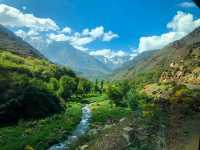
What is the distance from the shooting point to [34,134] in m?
74.7

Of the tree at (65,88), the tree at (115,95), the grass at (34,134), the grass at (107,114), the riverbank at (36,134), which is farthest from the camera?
the tree at (65,88)

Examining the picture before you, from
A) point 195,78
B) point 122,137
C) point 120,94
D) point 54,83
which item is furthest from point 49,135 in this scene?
point 195,78

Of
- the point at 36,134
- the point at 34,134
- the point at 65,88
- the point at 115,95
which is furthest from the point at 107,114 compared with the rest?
the point at 65,88

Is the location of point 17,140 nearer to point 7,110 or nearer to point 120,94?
point 7,110

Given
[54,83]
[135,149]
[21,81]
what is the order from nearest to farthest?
1. [135,149]
2. [21,81]
3. [54,83]

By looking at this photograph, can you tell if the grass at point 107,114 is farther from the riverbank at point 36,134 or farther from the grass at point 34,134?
the grass at point 34,134

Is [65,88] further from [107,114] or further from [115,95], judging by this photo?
[107,114]

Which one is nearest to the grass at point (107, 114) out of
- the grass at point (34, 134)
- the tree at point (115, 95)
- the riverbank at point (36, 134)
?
the riverbank at point (36, 134)

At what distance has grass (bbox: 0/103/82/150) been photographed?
64.2 metres

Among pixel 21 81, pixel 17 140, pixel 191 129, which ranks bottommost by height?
pixel 17 140

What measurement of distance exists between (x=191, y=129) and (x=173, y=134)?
3034mm

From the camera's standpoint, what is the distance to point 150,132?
3309cm

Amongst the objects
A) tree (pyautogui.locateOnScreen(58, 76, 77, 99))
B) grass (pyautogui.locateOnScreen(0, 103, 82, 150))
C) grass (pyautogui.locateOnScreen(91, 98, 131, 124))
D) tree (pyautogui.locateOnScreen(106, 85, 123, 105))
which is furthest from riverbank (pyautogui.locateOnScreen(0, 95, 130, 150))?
tree (pyautogui.locateOnScreen(58, 76, 77, 99))

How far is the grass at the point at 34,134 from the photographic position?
211 ft
